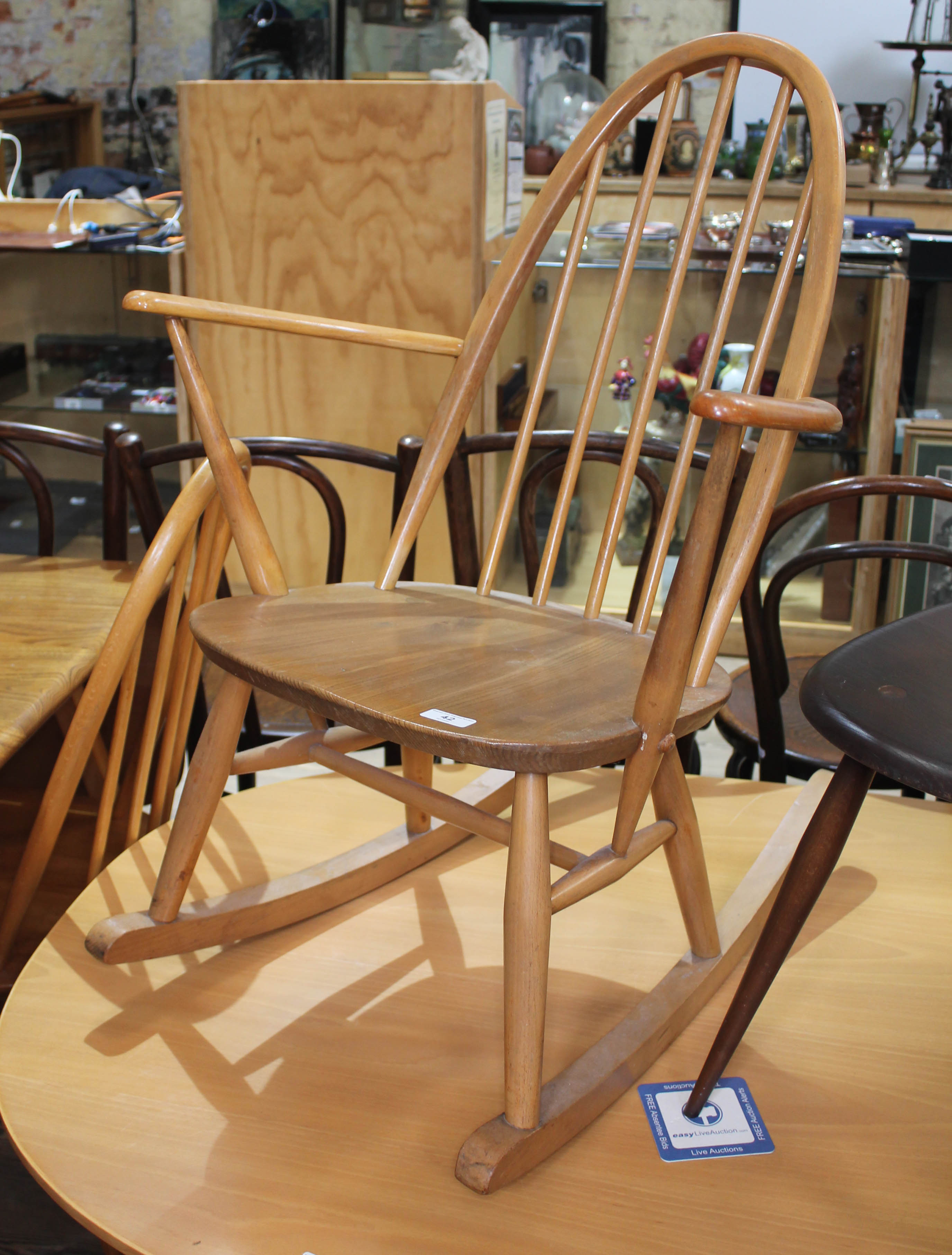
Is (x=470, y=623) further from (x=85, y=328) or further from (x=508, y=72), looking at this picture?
(x=508, y=72)

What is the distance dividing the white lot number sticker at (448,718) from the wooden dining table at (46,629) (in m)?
0.31

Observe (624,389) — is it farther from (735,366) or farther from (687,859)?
(687,859)

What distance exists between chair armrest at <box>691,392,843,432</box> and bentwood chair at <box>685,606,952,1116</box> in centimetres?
15

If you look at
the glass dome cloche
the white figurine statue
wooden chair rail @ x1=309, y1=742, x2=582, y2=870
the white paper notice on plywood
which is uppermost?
the white figurine statue

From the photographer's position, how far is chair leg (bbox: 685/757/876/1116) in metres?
0.73

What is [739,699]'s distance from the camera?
157 centimetres

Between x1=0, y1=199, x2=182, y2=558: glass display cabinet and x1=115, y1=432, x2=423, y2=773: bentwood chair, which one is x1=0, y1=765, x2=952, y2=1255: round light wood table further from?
x1=0, y1=199, x2=182, y2=558: glass display cabinet

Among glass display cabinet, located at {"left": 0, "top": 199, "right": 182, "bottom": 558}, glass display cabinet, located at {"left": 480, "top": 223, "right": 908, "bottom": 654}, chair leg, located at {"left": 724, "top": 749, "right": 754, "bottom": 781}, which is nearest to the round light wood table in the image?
chair leg, located at {"left": 724, "top": 749, "right": 754, "bottom": 781}

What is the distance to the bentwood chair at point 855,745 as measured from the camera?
0.65m

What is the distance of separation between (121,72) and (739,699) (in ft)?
12.7

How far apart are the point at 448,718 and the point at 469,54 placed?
3670 millimetres

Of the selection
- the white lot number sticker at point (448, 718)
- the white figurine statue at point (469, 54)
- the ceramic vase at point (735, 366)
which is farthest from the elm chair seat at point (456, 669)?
the white figurine statue at point (469, 54)

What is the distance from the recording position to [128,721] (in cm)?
112

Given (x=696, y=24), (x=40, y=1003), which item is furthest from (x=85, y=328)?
(x=696, y=24)
